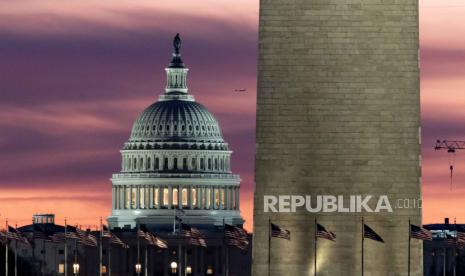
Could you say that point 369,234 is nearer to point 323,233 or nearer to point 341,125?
point 323,233

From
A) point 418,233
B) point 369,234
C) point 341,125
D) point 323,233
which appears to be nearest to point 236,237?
point 341,125

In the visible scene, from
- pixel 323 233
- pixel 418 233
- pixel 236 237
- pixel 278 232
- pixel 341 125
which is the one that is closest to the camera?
pixel 418 233

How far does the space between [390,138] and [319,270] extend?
8.71 meters

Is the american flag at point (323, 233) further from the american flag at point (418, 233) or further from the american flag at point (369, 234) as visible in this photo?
the american flag at point (418, 233)

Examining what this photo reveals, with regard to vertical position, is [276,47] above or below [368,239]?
above

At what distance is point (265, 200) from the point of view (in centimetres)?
15100

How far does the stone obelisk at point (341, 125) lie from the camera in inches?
5886

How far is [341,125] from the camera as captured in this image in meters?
151

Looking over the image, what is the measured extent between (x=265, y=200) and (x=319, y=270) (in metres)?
5.13

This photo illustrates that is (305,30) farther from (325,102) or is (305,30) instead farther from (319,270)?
(319,270)

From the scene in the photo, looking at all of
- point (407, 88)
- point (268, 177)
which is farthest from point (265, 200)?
point (407, 88)

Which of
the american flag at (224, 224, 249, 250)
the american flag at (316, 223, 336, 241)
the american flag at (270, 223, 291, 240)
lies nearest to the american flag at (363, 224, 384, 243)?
the american flag at (316, 223, 336, 241)

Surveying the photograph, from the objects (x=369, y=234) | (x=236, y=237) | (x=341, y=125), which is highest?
(x=341, y=125)

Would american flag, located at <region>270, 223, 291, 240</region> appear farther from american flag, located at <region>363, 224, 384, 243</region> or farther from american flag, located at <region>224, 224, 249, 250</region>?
american flag, located at <region>224, 224, 249, 250</region>
